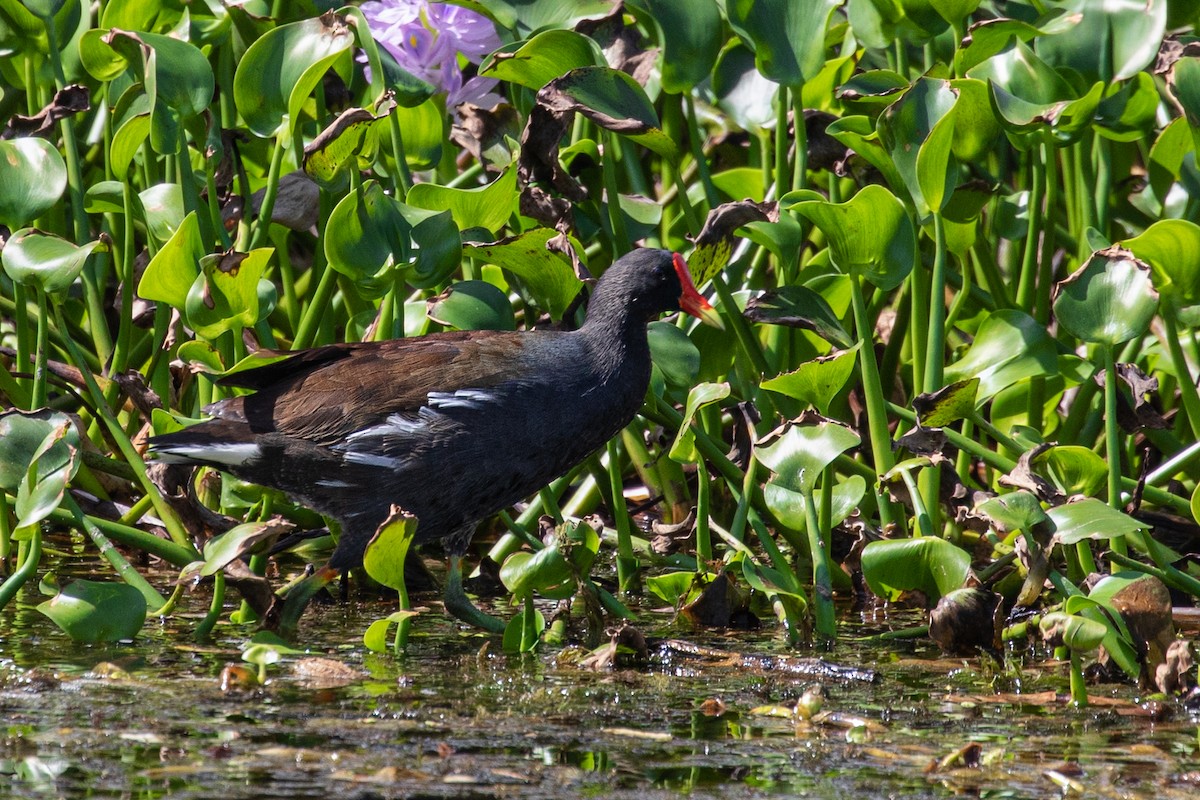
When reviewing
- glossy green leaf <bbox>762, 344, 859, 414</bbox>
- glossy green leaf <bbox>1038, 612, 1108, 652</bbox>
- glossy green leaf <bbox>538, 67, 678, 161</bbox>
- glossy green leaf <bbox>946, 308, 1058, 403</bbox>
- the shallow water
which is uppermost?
glossy green leaf <bbox>538, 67, 678, 161</bbox>

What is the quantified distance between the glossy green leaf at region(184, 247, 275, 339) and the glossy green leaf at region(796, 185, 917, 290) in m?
1.19

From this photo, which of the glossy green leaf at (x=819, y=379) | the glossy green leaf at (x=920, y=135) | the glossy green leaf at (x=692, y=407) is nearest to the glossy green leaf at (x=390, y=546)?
the glossy green leaf at (x=692, y=407)

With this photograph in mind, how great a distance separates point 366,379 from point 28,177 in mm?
902

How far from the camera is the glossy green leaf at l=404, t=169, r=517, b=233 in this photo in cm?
352

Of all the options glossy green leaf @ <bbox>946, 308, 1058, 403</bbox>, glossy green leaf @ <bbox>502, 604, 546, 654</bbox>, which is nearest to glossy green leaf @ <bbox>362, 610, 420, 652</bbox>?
glossy green leaf @ <bbox>502, 604, 546, 654</bbox>

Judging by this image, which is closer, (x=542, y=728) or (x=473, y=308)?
(x=542, y=728)

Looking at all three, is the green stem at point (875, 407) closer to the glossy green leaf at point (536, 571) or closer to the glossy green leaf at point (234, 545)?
the glossy green leaf at point (536, 571)

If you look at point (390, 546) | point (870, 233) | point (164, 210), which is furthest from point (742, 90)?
point (390, 546)

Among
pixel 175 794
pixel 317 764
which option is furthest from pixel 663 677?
pixel 175 794

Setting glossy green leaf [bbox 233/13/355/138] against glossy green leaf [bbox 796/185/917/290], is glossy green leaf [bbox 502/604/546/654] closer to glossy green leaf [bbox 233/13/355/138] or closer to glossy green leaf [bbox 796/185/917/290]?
glossy green leaf [bbox 796/185/917/290]

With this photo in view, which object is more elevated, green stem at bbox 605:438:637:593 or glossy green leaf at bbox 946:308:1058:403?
glossy green leaf at bbox 946:308:1058:403

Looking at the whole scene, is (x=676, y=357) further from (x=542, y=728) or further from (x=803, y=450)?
(x=542, y=728)

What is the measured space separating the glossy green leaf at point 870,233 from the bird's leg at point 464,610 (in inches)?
44.5

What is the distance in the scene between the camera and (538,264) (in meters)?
3.47
